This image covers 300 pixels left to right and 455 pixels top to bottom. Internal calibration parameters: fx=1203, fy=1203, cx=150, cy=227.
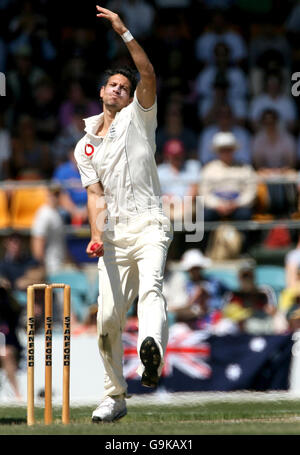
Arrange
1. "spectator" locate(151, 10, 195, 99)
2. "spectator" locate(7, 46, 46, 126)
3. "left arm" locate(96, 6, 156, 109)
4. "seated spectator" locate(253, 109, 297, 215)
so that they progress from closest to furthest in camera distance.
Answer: "left arm" locate(96, 6, 156, 109) < "seated spectator" locate(253, 109, 297, 215) < "spectator" locate(151, 10, 195, 99) < "spectator" locate(7, 46, 46, 126)

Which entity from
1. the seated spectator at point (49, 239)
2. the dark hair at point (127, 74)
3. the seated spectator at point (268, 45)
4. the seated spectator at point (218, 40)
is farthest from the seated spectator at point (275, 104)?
the dark hair at point (127, 74)

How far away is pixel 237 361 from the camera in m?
11.8

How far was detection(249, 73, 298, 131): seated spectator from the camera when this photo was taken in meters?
15.1

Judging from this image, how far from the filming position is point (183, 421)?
26.4 ft

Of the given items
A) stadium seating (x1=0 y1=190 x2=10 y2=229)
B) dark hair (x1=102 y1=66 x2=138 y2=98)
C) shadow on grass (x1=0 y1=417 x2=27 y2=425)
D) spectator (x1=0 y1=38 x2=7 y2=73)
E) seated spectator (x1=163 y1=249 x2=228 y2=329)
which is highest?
spectator (x1=0 y1=38 x2=7 y2=73)

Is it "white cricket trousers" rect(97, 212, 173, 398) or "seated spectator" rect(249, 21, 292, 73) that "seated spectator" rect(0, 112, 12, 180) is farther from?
"white cricket trousers" rect(97, 212, 173, 398)

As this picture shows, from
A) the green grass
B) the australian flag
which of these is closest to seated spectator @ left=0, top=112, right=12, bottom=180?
the australian flag

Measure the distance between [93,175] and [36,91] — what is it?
26.6 feet

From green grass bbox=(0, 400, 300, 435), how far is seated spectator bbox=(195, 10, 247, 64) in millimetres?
6763

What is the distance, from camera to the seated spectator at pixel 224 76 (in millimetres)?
15492

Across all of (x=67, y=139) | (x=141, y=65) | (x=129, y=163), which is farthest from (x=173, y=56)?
(x=141, y=65)

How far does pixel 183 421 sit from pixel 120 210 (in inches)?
58.0

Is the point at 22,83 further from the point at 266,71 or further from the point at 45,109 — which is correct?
the point at 266,71

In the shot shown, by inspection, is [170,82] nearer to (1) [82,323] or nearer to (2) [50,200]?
(2) [50,200]
